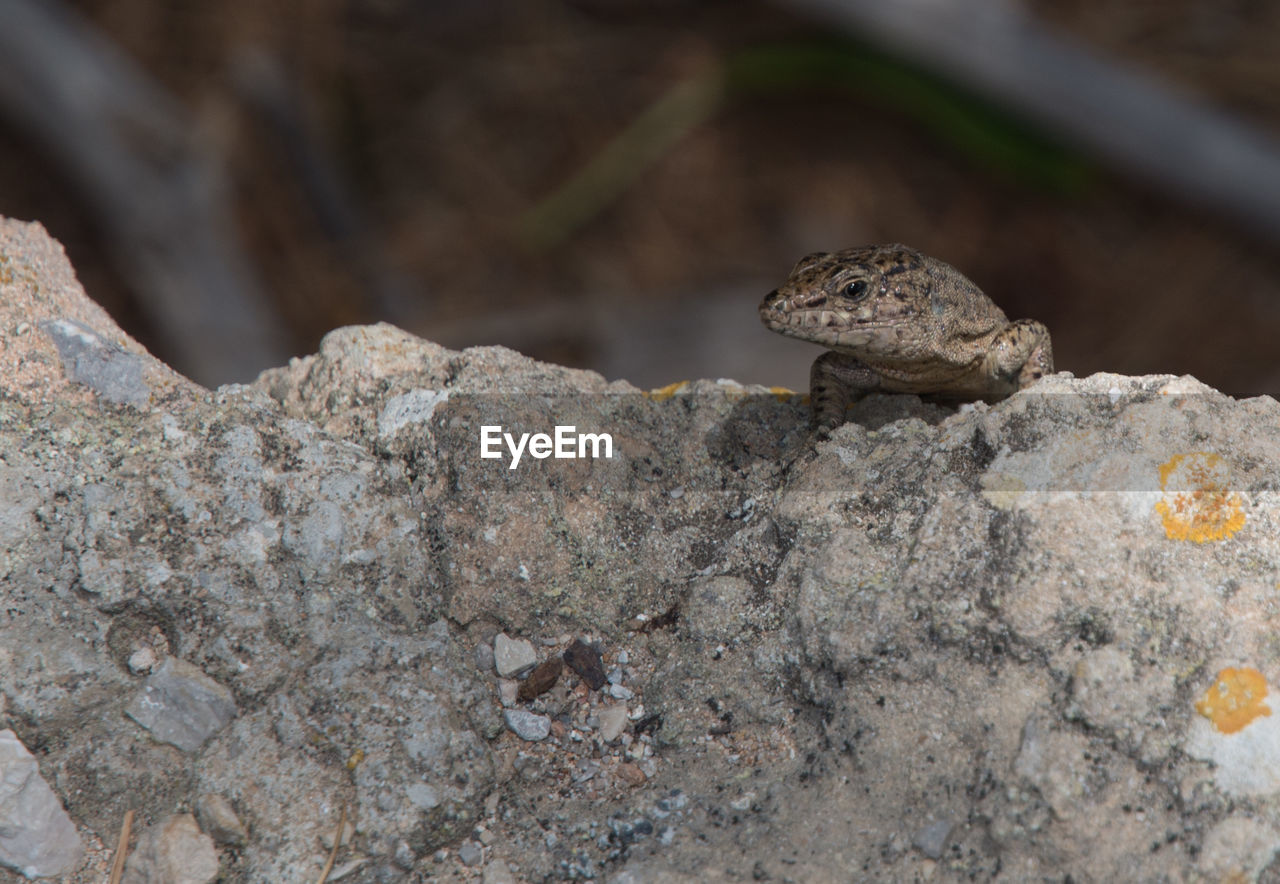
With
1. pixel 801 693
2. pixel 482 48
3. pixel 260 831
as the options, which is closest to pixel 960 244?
pixel 482 48

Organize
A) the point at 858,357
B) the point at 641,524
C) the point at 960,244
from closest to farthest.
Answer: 1. the point at 641,524
2. the point at 858,357
3. the point at 960,244

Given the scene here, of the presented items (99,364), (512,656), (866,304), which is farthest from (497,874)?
(866,304)

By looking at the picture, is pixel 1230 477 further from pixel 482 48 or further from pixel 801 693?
pixel 482 48

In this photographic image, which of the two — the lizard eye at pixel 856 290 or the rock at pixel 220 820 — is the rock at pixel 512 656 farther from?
the lizard eye at pixel 856 290

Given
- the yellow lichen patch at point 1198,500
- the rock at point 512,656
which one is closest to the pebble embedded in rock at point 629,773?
the rock at point 512,656

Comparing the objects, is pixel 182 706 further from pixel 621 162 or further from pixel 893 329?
pixel 621 162

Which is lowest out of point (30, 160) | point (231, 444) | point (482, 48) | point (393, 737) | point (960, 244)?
point (393, 737)
